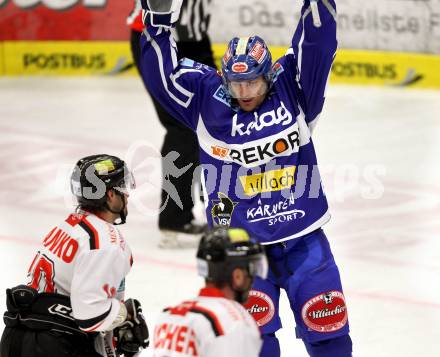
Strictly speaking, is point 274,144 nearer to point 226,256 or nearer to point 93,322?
point 93,322

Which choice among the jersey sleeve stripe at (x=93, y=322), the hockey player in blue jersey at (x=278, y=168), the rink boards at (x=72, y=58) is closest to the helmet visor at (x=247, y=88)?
the hockey player in blue jersey at (x=278, y=168)

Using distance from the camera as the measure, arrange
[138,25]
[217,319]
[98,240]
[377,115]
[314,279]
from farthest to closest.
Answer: [377,115] < [138,25] < [314,279] < [98,240] < [217,319]

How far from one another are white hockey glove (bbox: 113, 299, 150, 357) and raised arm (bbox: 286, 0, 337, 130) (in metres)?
1.00

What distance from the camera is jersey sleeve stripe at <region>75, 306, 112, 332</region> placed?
404 centimetres

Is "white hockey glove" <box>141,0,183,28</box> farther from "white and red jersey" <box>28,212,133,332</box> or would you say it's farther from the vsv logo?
"white and red jersey" <box>28,212,133,332</box>

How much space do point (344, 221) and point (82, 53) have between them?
578cm

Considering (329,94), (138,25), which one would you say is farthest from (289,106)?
(329,94)

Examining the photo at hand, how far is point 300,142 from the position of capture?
4.51 meters

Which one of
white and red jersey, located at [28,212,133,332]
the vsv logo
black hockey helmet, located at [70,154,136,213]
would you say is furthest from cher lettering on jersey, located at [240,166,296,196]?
white and red jersey, located at [28,212,133,332]

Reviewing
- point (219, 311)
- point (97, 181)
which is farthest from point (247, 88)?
point (219, 311)

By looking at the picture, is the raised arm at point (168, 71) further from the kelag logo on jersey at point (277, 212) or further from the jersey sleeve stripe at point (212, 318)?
the jersey sleeve stripe at point (212, 318)

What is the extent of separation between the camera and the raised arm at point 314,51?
4395mm

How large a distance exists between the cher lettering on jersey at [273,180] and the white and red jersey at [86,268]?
0.60 m

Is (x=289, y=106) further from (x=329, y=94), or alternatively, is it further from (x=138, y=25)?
(x=329, y=94)
